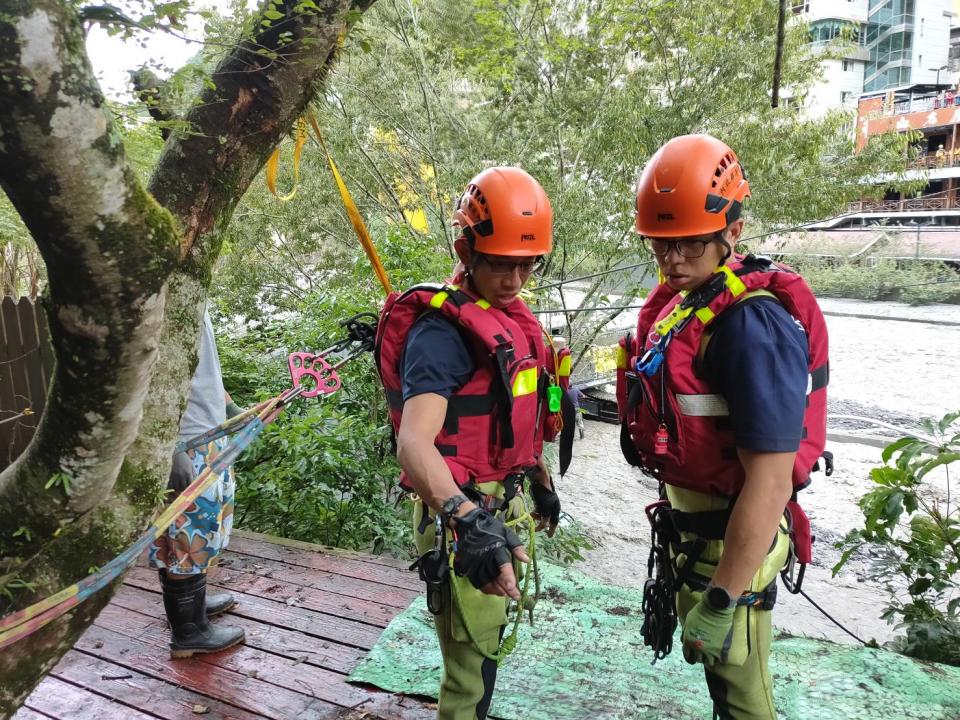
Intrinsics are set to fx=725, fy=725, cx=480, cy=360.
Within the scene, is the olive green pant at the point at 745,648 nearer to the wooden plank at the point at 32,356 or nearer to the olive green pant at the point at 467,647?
the olive green pant at the point at 467,647

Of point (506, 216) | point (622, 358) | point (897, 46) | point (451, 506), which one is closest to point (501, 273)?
point (506, 216)

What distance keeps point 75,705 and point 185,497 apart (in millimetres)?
1215

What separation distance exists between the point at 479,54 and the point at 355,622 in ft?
30.9

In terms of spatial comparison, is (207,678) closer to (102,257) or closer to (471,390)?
(471,390)

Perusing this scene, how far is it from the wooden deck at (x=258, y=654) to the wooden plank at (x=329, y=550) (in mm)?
17

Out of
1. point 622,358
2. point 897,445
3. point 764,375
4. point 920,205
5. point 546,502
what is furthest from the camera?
point 920,205

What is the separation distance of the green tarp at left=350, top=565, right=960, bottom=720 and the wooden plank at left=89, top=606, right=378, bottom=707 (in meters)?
0.10

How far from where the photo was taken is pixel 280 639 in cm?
329

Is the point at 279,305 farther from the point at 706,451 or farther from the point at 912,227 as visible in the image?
the point at 912,227

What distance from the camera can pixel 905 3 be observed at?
37.1 meters

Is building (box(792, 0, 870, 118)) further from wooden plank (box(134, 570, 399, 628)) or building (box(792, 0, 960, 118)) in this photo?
wooden plank (box(134, 570, 399, 628))

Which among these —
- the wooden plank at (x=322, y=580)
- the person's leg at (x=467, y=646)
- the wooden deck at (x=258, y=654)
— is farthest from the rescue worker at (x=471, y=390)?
the wooden plank at (x=322, y=580)

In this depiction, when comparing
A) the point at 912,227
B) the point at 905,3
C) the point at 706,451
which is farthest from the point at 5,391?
the point at 905,3

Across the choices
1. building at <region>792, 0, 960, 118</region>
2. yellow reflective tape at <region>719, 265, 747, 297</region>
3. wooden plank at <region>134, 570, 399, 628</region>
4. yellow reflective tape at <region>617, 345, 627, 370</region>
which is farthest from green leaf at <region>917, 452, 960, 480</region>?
building at <region>792, 0, 960, 118</region>
